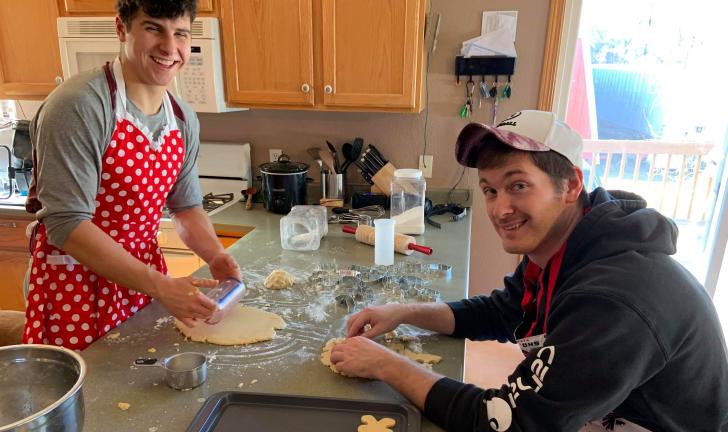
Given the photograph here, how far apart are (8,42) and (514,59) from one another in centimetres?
259

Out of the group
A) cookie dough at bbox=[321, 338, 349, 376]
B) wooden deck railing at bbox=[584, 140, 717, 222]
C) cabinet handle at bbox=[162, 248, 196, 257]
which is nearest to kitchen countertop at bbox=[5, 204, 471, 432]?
cookie dough at bbox=[321, 338, 349, 376]

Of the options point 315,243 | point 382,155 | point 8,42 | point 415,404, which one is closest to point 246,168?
point 382,155

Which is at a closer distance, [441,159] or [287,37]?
[287,37]

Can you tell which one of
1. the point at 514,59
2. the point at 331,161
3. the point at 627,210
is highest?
the point at 514,59

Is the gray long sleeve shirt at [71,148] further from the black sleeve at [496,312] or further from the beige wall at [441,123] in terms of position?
the beige wall at [441,123]

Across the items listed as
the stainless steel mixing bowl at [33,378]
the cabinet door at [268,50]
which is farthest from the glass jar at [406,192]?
the stainless steel mixing bowl at [33,378]

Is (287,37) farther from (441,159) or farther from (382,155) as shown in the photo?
(441,159)

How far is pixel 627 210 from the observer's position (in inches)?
39.0

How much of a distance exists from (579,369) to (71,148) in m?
1.19

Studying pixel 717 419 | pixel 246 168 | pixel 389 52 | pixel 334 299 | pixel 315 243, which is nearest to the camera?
pixel 717 419

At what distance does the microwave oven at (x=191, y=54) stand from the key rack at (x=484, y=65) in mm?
1195

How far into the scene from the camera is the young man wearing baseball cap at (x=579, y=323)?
0.83m

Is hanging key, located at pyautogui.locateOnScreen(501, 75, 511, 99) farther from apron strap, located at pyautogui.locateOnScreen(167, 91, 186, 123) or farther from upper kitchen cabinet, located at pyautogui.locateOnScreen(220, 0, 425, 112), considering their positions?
apron strap, located at pyautogui.locateOnScreen(167, 91, 186, 123)

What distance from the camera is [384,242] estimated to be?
182 centimetres
